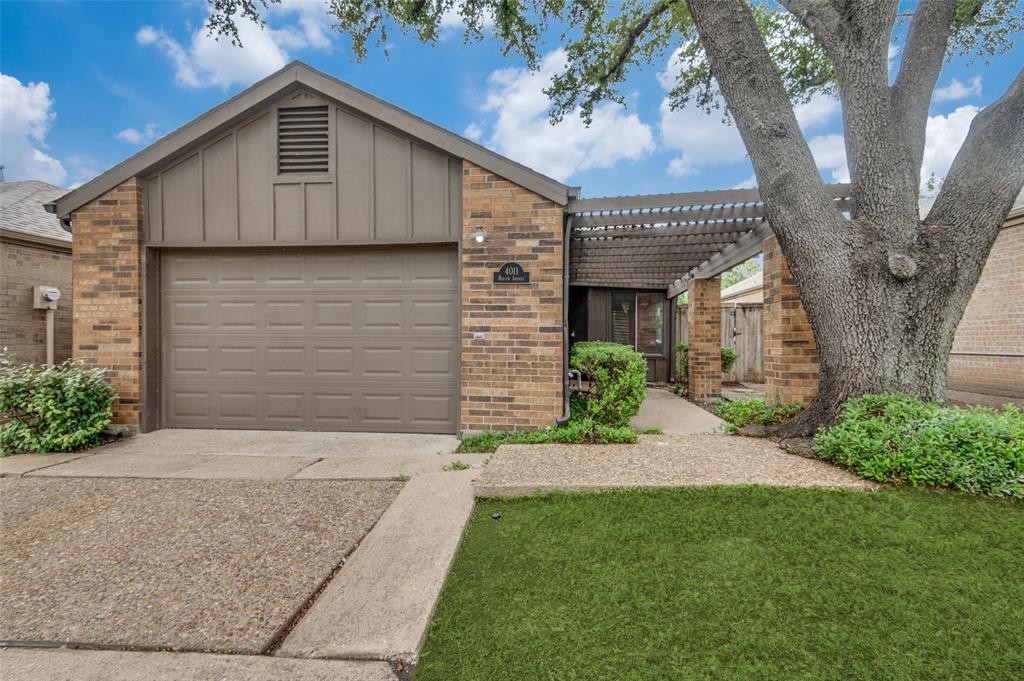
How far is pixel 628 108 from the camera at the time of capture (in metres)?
8.09

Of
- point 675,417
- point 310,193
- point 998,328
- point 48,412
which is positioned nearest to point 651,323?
point 675,417

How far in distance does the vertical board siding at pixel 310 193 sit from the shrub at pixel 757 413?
379 centimetres

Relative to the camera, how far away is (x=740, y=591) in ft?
Result: 6.07

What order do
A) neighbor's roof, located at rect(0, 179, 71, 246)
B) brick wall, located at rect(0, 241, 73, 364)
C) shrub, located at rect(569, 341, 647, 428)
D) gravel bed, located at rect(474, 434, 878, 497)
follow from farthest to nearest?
neighbor's roof, located at rect(0, 179, 71, 246), brick wall, located at rect(0, 241, 73, 364), shrub, located at rect(569, 341, 647, 428), gravel bed, located at rect(474, 434, 878, 497)

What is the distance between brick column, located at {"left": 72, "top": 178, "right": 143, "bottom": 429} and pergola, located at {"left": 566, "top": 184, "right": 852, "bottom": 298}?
5280mm

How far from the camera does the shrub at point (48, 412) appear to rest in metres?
4.16

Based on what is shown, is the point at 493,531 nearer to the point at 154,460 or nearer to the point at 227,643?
the point at 227,643

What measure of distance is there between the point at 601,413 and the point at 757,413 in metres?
1.74

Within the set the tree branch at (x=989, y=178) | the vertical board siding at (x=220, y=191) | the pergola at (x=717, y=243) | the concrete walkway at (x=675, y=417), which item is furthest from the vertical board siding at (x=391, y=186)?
the tree branch at (x=989, y=178)

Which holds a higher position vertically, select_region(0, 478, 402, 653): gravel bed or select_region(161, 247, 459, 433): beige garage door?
select_region(161, 247, 459, 433): beige garage door

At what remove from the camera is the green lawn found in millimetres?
1473

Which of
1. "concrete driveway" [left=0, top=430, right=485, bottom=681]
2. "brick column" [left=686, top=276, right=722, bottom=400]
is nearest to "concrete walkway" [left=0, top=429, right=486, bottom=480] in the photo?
"concrete driveway" [left=0, top=430, right=485, bottom=681]

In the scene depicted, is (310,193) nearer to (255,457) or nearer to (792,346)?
(255,457)

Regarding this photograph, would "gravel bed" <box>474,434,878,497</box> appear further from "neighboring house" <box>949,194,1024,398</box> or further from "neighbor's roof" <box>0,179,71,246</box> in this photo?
"neighbor's roof" <box>0,179,71,246</box>
